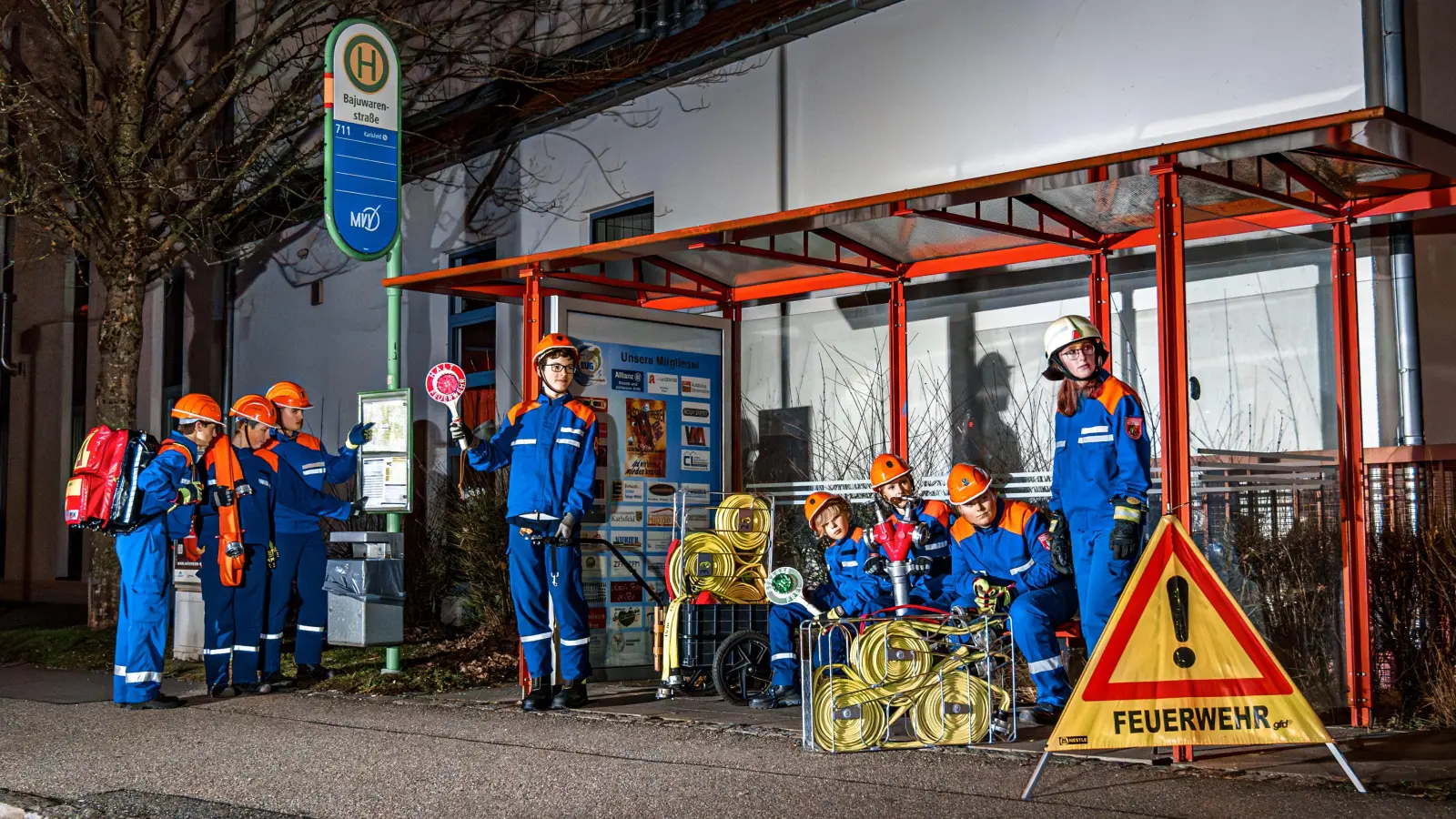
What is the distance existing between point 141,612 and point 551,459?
2928 mm

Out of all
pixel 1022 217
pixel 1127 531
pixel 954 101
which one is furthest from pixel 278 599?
pixel 1127 531

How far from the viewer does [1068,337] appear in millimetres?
7594

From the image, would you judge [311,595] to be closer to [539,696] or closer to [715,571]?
[539,696]

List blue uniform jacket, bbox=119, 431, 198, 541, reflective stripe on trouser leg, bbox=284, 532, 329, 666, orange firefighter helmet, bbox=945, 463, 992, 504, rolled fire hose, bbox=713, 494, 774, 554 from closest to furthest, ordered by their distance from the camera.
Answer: orange firefighter helmet, bbox=945, 463, 992, 504 → blue uniform jacket, bbox=119, 431, 198, 541 → rolled fire hose, bbox=713, 494, 774, 554 → reflective stripe on trouser leg, bbox=284, 532, 329, 666

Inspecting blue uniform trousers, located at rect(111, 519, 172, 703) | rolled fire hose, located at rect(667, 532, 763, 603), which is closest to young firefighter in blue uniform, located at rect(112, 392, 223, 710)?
blue uniform trousers, located at rect(111, 519, 172, 703)

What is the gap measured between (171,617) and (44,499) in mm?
11228

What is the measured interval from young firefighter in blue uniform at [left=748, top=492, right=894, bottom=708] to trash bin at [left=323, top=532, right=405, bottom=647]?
3063mm

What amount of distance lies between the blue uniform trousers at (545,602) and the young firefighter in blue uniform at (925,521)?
205 cm

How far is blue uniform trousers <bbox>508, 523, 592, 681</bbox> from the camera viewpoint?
9273 mm

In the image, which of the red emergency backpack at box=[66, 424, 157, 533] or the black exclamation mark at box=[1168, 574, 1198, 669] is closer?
the black exclamation mark at box=[1168, 574, 1198, 669]

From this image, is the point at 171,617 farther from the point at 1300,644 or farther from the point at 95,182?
the point at 1300,644

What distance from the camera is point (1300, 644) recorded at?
794cm

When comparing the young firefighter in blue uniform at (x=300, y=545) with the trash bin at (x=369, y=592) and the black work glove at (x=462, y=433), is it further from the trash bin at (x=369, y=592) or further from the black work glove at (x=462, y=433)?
the black work glove at (x=462, y=433)

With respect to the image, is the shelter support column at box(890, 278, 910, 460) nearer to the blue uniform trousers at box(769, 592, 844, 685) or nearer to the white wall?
the white wall
